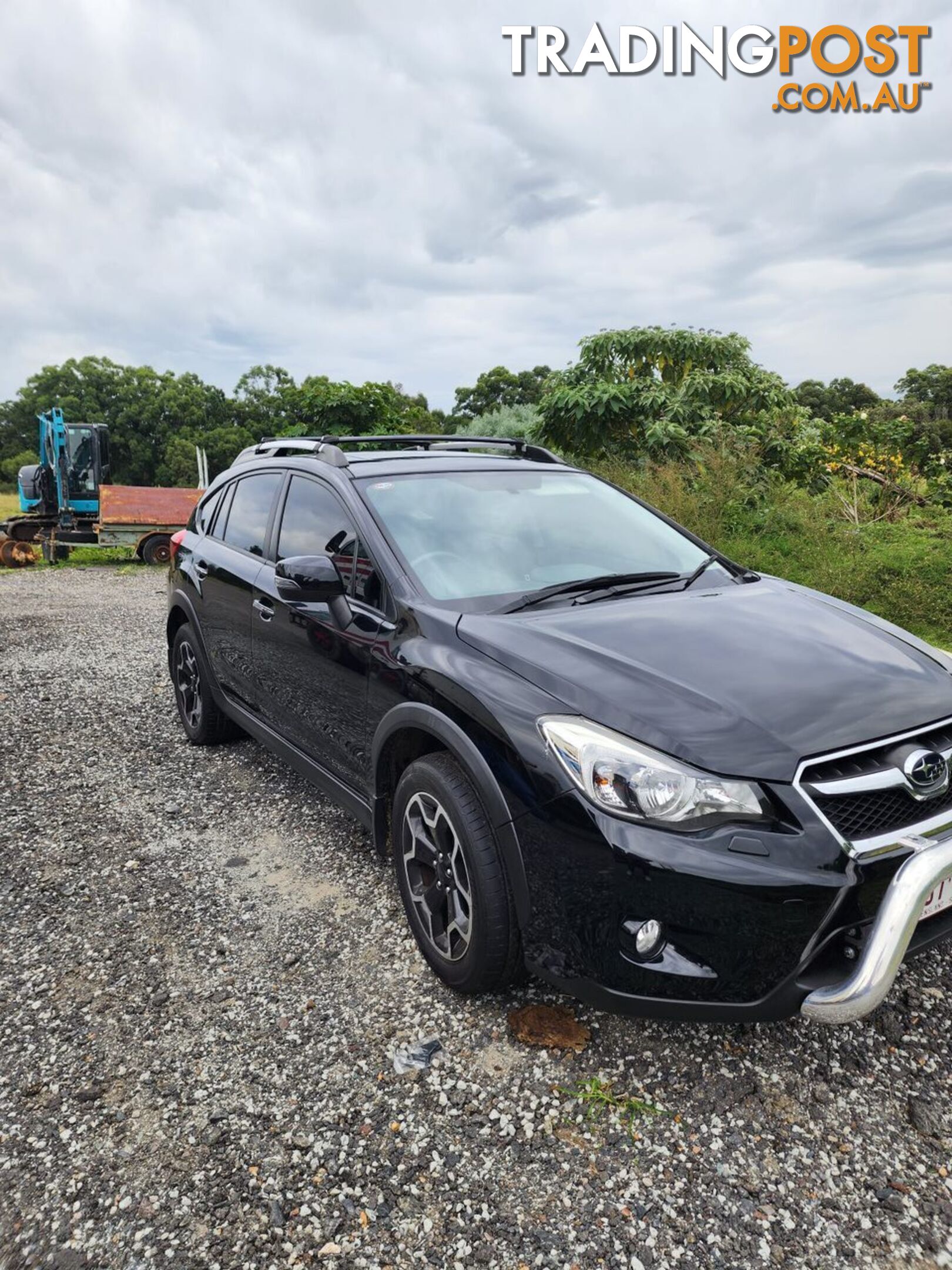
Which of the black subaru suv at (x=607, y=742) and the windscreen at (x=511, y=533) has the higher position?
the windscreen at (x=511, y=533)

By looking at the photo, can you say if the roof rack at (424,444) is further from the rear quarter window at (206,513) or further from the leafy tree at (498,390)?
the leafy tree at (498,390)

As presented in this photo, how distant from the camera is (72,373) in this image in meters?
57.9

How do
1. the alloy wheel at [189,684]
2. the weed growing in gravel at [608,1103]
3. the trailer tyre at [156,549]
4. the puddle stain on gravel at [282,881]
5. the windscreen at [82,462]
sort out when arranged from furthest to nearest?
1. the windscreen at [82,462]
2. the trailer tyre at [156,549]
3. the alloy wheel at [189,684]
4. the puddle stain on gravel at [282,881]
5. the weed growing in gravel at [608,1103]

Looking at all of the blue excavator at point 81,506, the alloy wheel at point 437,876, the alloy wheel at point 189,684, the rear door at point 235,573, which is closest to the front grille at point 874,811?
the alloy wheel at point 437,876

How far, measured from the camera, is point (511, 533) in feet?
10.8

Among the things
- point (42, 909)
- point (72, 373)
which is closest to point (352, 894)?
point (42, 909)

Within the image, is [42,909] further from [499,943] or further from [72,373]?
[72,373]

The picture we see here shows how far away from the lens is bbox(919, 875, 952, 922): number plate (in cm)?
200

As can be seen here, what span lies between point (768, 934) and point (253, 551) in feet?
9.82

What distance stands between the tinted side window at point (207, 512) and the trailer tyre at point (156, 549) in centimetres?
1259

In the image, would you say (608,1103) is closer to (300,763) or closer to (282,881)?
(282,881)

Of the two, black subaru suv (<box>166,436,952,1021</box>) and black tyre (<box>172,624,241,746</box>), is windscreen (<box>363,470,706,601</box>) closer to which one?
black subaru suv (<box>166,436,952,1021</box>)

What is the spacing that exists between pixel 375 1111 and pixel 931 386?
36.1 m

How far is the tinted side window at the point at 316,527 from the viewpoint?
10.6 feet
